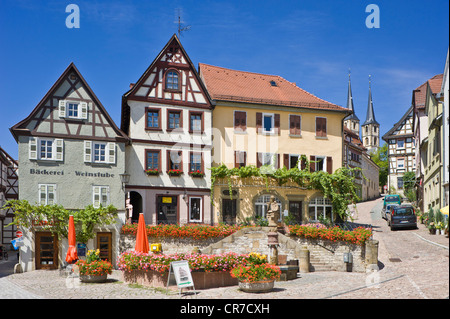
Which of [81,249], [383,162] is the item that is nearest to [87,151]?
[81,249]

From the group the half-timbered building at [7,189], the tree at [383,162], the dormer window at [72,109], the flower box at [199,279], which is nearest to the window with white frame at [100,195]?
the dormer window at [72,109]

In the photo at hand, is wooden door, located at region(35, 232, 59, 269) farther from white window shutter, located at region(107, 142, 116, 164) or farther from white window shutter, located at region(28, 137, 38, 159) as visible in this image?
white window shutter, located at region(107, 142, 116, 164)

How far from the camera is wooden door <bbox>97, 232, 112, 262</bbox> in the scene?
3112 cm

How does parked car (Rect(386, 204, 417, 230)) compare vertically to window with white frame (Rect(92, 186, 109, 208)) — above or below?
below

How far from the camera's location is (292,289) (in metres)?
19.9

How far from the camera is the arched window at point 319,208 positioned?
121ft

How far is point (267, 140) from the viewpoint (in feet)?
122

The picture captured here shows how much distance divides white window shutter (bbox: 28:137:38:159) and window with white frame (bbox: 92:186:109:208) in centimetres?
363

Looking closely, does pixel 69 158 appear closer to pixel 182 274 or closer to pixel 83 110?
pixel 83 110

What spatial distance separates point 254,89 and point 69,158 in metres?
13.5

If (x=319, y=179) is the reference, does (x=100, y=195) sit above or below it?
below

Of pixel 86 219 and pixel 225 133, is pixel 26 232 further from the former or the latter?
pixel 225 133

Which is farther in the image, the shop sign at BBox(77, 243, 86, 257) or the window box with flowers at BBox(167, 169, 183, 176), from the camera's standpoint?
the window box with flowers at BBox(167, 169, 183, 176)

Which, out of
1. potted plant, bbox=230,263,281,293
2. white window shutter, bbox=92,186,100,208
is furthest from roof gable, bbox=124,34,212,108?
potted plant, bbox=230,263,281,293
